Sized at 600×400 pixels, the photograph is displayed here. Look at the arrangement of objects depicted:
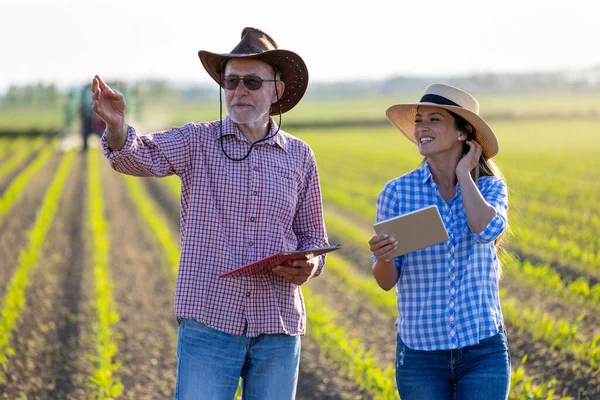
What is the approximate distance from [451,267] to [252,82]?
1.07 meters

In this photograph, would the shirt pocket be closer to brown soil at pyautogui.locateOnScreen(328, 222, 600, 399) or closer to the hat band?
the hat band

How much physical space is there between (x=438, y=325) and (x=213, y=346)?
2.75ft

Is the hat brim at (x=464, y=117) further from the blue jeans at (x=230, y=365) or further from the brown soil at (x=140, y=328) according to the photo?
the brown soil at (x=140, y=328)

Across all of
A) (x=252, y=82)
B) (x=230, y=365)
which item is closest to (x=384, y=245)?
(x=230, y=365)

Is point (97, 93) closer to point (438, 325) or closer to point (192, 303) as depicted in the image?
point (192, 303)

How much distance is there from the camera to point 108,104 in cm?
319

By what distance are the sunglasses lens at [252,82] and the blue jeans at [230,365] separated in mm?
955

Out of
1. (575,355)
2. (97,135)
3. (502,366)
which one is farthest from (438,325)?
(97,135)

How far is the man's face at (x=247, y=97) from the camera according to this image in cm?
352

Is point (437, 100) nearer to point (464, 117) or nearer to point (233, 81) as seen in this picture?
point (464, 117)

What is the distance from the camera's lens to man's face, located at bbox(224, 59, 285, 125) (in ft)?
11.6

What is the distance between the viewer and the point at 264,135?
364cm

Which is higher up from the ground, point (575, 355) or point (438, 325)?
point (438, 325)

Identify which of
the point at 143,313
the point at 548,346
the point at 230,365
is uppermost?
the point at 230,365
